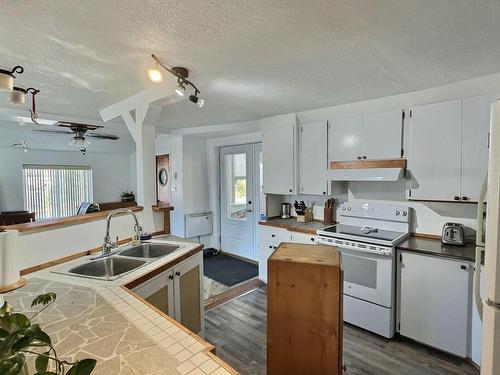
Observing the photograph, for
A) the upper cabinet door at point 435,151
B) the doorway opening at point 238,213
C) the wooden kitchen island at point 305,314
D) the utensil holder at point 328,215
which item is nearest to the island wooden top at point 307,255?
the wooden kitchen island at point 305,314

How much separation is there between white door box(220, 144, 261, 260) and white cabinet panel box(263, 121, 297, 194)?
82 centimetres

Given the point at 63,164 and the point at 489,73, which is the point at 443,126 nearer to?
the point at 489,73

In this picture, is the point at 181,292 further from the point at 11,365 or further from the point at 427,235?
the point at 427,235

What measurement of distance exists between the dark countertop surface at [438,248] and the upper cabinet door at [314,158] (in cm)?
106

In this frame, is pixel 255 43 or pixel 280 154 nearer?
pixel 255 43

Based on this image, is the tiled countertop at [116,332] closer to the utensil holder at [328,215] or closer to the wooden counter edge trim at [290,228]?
the wooden counter edge trim at [290,228]

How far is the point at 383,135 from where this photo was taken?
9.18 ft

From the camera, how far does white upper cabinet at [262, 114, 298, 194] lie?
11.5ft

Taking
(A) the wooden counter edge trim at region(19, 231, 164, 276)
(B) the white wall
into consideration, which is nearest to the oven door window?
(A) the wooden counter edge trim at region(19, 231, 164, 276)

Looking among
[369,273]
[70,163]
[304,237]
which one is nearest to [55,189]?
[70,163]

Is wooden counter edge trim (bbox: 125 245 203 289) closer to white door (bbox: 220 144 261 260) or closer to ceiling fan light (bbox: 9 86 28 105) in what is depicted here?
ceiling fan light (bbox: 9 86 28 105)

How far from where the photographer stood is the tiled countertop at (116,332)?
907mm

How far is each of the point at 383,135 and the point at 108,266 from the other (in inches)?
109

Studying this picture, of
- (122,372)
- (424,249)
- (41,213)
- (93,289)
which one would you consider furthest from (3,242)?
(41,213)
